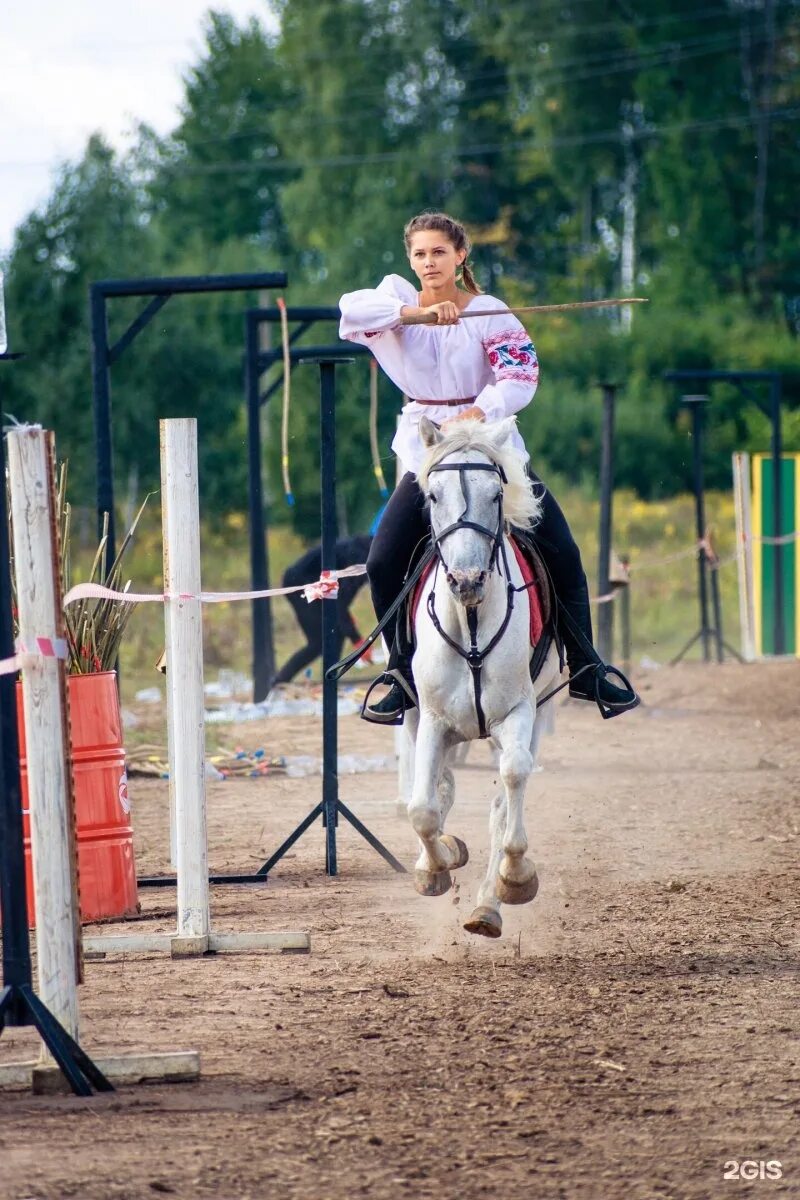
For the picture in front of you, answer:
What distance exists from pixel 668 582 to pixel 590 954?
21.9m

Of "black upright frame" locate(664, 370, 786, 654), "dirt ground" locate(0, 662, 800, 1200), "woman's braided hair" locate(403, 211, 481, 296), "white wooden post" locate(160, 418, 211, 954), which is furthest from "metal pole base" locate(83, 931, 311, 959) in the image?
"black upright frame" locate(664, 370, 786, 654)

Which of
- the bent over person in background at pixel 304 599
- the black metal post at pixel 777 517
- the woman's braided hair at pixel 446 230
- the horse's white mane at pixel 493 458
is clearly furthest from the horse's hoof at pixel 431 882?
the black metal post at pixel 777 517

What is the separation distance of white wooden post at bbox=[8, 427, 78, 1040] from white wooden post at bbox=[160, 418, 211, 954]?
1461 mm

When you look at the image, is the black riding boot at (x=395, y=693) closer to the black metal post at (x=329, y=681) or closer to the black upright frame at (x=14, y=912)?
the black metal post at (x=329, y=681)

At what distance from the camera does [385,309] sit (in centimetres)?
681

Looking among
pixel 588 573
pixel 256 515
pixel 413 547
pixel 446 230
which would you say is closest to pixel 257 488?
pixel 256 515

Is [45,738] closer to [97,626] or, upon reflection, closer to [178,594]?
[178,594]

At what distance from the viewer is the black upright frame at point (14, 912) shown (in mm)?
4969

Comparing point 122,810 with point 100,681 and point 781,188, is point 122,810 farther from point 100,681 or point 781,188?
point 781,188

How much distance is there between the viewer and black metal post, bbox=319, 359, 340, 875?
8.28 metres

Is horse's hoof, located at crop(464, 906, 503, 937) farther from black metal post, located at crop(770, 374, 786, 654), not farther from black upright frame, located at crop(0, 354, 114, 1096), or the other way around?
black metal post, located at crop(770, 374, 786, 654)

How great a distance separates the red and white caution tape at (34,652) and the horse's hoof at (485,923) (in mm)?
2185

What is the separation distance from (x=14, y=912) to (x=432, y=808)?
202cm

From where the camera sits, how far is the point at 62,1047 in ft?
16.3
